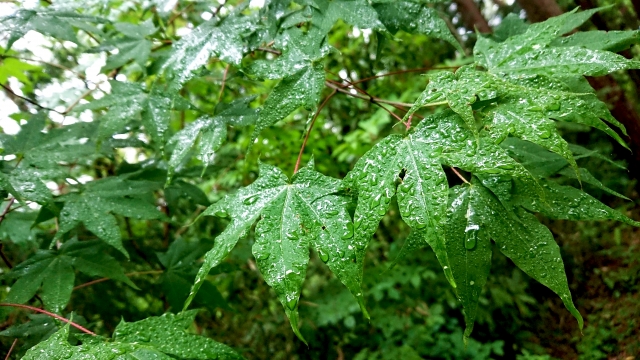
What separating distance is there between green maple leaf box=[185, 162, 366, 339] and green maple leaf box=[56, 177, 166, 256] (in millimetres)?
487

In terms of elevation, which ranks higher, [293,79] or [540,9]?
[293,79]

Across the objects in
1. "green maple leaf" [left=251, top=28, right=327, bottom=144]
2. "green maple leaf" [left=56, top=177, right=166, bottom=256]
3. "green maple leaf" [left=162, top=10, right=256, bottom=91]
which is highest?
"green maple leaf" [left=162, top=10, right=256, bottom=91]

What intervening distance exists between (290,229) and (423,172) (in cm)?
26

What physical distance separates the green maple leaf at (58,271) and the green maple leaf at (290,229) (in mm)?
532

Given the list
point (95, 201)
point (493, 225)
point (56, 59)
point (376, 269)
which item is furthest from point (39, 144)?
point (56, 59)

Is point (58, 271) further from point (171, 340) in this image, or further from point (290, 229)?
point (290, 229)

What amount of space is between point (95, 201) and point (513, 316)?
2.87 m

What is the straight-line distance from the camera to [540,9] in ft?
7.52

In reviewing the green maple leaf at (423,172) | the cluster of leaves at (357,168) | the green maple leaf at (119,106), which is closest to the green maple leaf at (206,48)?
the cluster of leaves at (357,168)

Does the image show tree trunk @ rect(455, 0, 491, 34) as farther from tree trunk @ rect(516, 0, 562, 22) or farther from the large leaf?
the large leaf

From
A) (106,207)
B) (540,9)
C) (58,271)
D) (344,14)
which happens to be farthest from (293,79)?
(540,9)

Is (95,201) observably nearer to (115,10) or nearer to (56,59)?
(115,10)

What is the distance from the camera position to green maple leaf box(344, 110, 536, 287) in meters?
0.62

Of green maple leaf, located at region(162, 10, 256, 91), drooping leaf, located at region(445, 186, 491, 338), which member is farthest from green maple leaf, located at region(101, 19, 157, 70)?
drooping leaf, located at region(445, 186, 491, 338)
